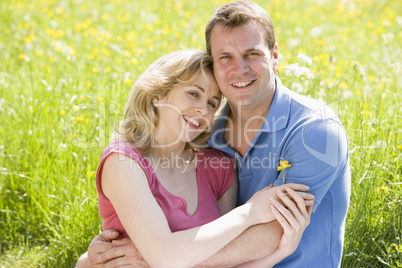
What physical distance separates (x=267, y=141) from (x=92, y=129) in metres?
1.42

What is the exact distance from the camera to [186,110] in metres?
2.34

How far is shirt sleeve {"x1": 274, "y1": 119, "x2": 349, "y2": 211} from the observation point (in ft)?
7.08

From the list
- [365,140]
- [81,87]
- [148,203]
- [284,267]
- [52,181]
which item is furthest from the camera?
[81,87]

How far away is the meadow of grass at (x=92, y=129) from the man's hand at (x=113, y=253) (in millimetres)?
554

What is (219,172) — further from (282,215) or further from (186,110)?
(282,215)

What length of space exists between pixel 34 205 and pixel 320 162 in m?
1.89

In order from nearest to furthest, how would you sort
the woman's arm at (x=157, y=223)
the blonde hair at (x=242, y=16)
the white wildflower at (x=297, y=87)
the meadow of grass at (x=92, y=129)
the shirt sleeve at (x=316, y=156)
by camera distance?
the woman's arm at (x=157, y=223)
the shirt sleeve at (x=316, y=156)
the blonde hair at (x=242, y=16)
the meadow of grass at (x=92, y=129)
the white wildflower at (x=297, y=87)

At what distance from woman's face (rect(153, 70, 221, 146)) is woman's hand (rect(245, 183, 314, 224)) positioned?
456 millimetres

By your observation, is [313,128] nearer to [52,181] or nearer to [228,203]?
[228,203]

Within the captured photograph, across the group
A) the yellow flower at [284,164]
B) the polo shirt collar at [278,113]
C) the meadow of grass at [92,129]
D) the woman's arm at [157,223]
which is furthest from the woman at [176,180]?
the meadow of grass at [92,129]

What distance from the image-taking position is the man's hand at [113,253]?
2.19 meters

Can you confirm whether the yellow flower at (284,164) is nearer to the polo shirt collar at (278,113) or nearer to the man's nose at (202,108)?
the polo shirt collar at (278,113)

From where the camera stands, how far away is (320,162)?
2152mm

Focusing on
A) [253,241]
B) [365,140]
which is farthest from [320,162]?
[365,140]
